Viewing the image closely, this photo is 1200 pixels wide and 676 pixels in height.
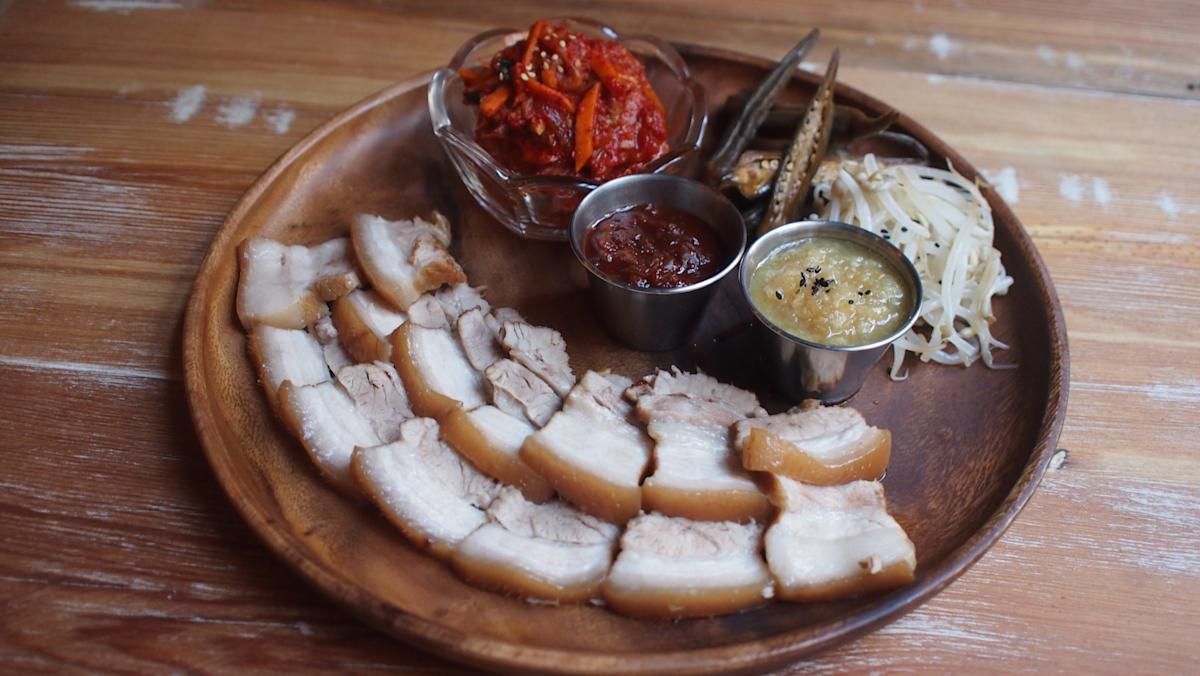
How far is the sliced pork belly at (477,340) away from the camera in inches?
118

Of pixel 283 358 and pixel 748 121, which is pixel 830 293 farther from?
pixel 283 358

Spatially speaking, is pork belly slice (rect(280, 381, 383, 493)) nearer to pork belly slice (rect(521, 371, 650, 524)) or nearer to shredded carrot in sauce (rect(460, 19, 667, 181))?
pork belly slice (rect(521, 371, 650, 524))

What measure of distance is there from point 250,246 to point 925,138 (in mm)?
2865

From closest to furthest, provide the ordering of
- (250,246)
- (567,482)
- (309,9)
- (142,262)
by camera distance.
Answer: (567,482), (250,246), (142,262), (309,9)

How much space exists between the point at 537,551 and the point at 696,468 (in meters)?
0.54

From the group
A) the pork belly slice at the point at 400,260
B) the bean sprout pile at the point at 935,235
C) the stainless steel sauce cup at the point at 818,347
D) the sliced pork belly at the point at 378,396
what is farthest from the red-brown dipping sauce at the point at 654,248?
the sliced pork belly at the point at 378,396

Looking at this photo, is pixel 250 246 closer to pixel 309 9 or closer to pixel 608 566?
pixel 608 566

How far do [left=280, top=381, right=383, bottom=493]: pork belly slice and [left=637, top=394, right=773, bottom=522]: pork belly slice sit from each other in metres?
0.89

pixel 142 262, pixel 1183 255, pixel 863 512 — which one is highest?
pixel 1183 255

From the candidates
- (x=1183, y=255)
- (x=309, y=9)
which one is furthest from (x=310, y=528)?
(x=1183, y=255)

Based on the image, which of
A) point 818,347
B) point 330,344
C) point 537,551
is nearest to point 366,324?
point 330,344

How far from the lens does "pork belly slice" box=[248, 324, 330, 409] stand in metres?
2.90

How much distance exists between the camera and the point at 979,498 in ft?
8.93

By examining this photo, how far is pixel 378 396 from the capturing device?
2.83 meters
